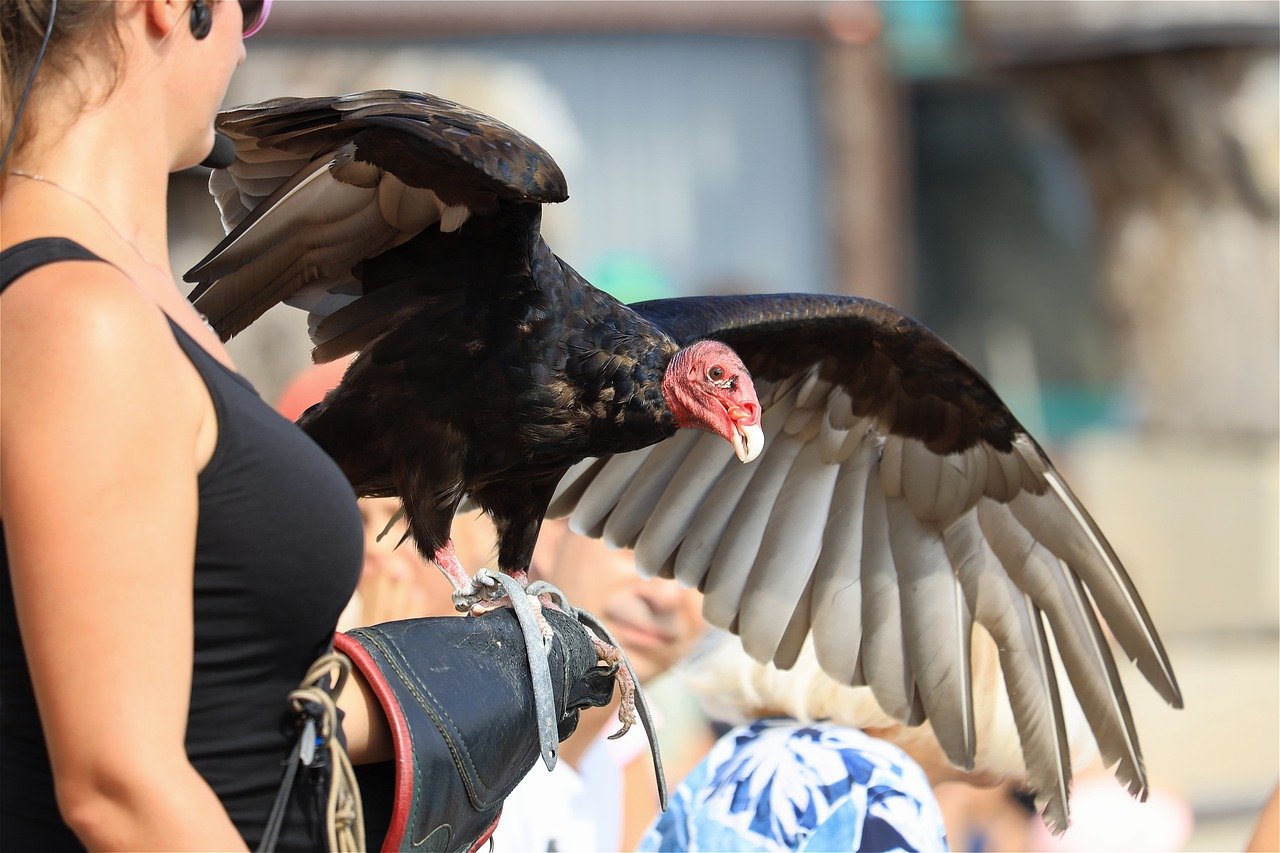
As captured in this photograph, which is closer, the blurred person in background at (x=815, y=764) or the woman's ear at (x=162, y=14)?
the woman's ear at (x=162, y=14)

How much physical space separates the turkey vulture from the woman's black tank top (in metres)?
0.84

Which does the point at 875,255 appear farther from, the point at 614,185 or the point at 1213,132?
the point at 1213,132

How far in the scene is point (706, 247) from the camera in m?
7.12

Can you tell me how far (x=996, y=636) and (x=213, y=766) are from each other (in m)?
2.00

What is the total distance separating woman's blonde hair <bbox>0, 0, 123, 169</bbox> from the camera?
1.12m

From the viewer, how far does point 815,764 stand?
2.12m

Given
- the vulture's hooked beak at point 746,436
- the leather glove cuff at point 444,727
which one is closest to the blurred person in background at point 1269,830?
the vulture's hooked beak at point 746,436

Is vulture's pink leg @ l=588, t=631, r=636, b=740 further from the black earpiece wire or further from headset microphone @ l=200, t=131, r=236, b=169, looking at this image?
the black earpiece wire

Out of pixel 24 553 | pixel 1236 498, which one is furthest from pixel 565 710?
pixel 1236 498

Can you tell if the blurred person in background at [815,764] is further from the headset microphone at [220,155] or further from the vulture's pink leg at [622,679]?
the headset microphone at [220,155]

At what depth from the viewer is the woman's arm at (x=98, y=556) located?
3.26ft

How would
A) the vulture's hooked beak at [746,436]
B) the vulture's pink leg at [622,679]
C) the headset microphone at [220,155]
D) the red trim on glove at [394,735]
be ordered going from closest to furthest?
the red trim on glove at [394,735]
the headset microphone at [220,155]
the vulture's pink leg at [622,679]
the vulture's hooked beak at [746,436]

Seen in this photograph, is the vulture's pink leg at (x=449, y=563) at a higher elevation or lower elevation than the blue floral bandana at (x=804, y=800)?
higher

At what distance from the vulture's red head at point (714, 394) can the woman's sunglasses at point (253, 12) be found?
1190 millimetres
